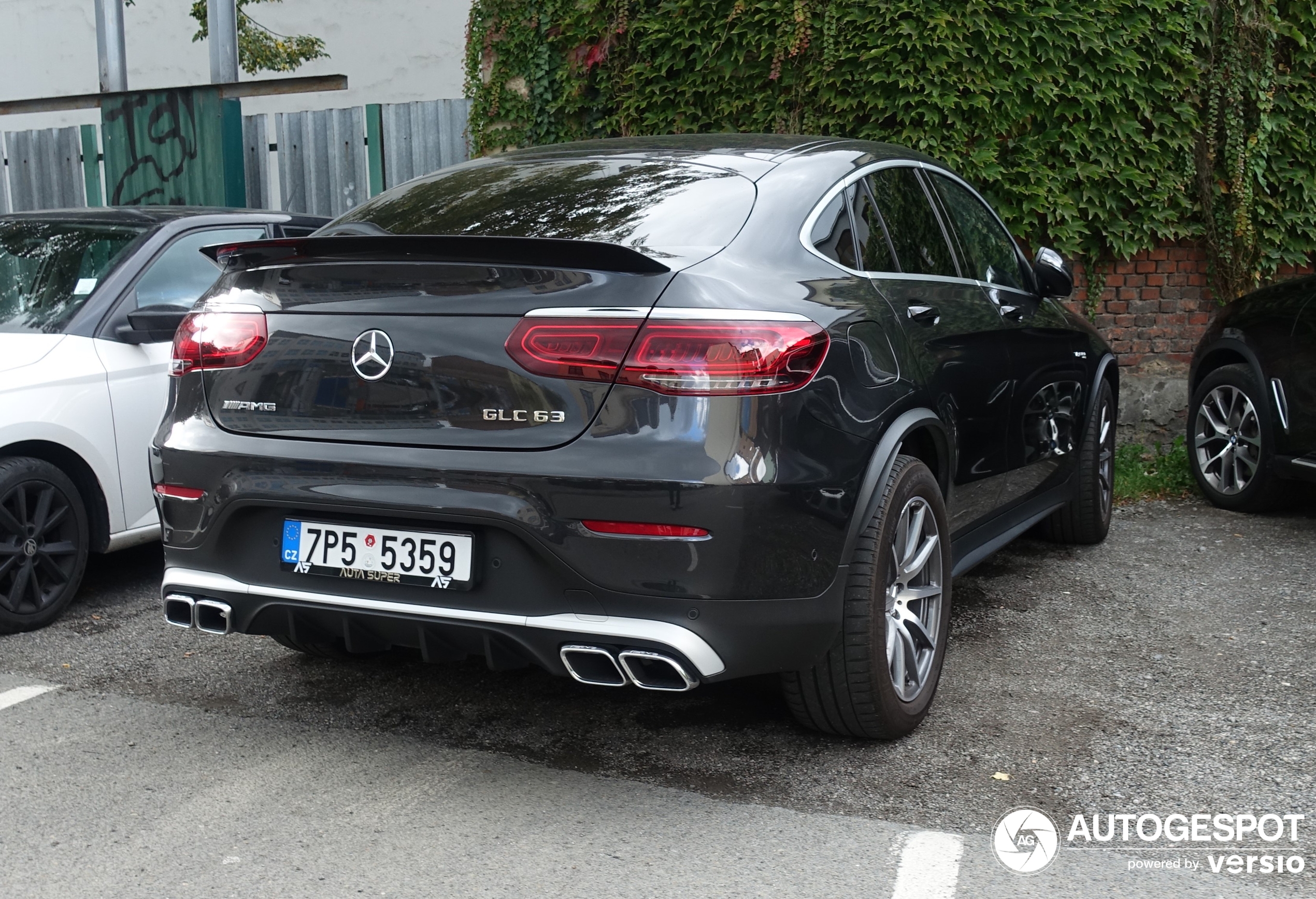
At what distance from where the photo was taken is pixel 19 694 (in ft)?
12.8

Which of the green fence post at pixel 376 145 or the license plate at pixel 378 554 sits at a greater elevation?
the green fence post at pixel 376 145

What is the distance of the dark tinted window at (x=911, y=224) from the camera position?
3.88m

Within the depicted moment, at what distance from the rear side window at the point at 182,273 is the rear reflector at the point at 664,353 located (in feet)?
8.59

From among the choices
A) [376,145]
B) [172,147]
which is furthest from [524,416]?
[172,147]

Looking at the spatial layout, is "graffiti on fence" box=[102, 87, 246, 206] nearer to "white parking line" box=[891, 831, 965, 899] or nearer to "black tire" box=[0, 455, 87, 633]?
"black tire" box=[0, 455, 87, 633]

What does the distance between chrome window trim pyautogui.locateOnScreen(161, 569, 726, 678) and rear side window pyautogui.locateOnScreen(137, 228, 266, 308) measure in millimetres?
2400

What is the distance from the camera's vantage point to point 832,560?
3.02 metres

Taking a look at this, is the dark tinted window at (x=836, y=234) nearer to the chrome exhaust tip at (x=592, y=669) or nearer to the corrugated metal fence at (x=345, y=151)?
the chrome exhaust tip at (x=592, y=669)

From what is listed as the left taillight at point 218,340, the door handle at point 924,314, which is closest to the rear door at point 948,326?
the door handle at point 924,314

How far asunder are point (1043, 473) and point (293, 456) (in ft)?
9.59

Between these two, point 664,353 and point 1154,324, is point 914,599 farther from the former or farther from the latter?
point 1154,324

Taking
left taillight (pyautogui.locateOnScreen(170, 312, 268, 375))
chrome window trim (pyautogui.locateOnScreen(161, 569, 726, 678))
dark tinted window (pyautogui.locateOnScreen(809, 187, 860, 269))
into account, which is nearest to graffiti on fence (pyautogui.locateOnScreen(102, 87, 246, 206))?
left taillight (pyautogui.locateOnScreen(170, 312, 268, 375))

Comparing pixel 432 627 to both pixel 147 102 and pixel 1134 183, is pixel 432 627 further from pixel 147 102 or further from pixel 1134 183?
pixel 147 102
